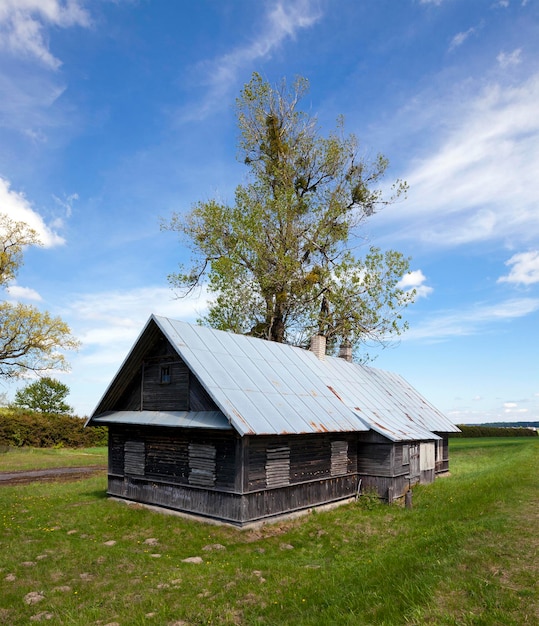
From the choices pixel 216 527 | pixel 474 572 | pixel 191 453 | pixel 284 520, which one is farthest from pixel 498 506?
pixel 191 453

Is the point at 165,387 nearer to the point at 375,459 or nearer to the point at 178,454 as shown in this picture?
the point at 178,454

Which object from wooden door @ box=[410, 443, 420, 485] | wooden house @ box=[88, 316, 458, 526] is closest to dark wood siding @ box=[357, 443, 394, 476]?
wooden house @ box=[88, 316, 458, 526]

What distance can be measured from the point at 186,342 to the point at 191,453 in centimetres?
371

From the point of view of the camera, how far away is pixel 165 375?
18141 mm

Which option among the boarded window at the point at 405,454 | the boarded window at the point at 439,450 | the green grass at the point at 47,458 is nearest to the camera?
the boarded window at the point at 405,454

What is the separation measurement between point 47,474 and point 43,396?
136 ft

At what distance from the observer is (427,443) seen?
24188 mm

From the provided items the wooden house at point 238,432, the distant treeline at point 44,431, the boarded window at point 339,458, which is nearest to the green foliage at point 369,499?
the wooden house at point 238,432

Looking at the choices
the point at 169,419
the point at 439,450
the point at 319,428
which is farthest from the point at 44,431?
the point at 319,428

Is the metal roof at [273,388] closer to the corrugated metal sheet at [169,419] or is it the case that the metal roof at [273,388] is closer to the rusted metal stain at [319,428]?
the rusted metal stain at [319,428]

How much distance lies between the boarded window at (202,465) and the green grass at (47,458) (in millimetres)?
19636

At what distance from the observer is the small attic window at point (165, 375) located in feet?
59.0

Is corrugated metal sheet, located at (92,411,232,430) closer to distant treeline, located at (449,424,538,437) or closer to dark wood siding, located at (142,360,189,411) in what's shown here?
dark wood siding, located at (142,360,189,411)

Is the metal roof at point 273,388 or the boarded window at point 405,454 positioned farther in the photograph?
the boarded window at point 405,454
